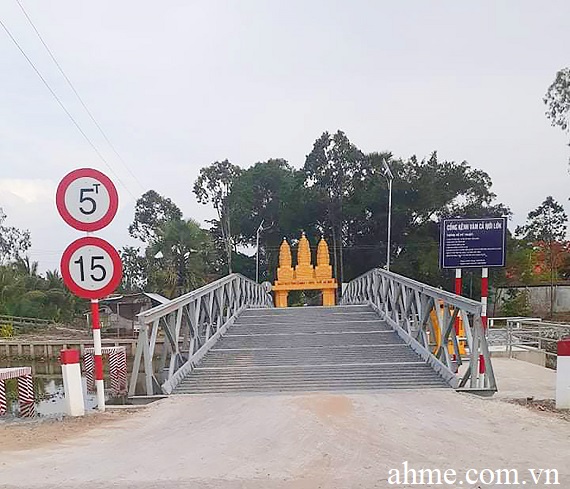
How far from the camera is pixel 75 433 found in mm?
5121

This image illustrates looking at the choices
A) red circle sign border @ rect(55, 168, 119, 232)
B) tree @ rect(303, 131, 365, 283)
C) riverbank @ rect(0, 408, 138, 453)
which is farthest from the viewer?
tree @ rect(303, 131, 365, 283)

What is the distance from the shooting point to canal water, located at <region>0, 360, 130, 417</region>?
551 inches

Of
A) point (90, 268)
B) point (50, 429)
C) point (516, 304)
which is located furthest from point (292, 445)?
point (516, 304)

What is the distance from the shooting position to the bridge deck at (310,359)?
7523 millimetres

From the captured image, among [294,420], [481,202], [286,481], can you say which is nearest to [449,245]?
[294,420]

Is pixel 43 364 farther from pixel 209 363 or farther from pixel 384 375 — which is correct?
pixel 384 375

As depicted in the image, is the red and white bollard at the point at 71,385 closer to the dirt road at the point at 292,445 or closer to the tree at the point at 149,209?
the dirt road at the point at 292,445

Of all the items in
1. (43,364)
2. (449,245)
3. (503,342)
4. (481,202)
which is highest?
(481,202)

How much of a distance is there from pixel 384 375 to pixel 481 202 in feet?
103

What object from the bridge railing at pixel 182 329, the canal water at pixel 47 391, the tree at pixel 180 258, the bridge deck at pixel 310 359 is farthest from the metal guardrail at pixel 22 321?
the bridge deck at pixel 310 359

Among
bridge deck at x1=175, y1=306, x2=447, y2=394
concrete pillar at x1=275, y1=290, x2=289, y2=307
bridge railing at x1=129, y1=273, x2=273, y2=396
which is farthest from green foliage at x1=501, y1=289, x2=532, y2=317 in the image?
bridge railing at x1=129, y1=273, x2=273, y2=396

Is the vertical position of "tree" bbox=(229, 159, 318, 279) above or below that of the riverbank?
above

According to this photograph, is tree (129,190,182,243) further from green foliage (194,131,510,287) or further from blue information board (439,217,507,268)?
blue information board (439,217,507,268)

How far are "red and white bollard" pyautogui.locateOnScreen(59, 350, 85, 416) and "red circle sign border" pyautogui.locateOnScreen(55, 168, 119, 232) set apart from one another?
140cm
